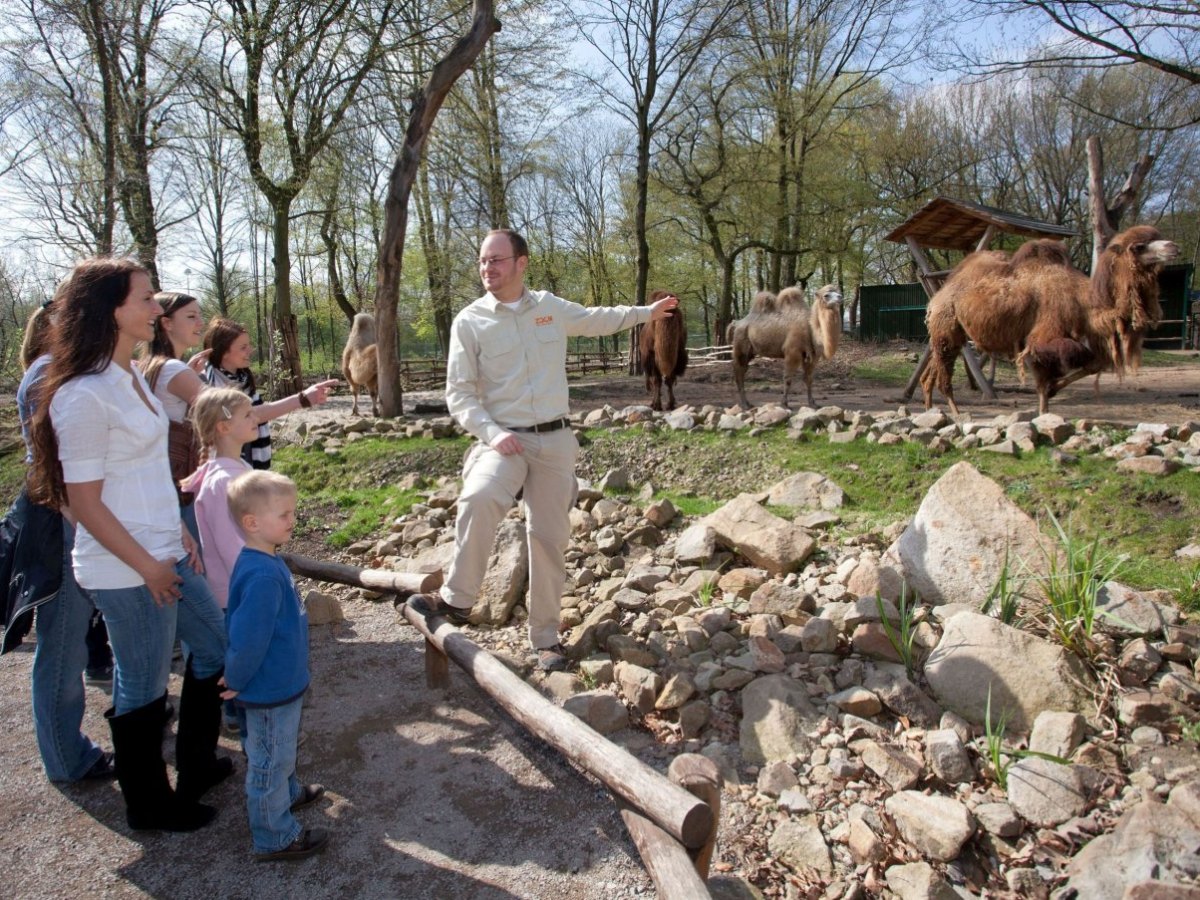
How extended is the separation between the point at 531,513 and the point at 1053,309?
6233 mm

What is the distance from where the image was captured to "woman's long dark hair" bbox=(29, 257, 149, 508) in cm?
230

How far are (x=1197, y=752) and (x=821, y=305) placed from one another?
8.52 m

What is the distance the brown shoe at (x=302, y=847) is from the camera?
8.19 ft

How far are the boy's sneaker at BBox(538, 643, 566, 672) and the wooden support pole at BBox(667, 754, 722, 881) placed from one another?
61.7 inches

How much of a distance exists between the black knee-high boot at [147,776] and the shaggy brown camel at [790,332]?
8.71 metres

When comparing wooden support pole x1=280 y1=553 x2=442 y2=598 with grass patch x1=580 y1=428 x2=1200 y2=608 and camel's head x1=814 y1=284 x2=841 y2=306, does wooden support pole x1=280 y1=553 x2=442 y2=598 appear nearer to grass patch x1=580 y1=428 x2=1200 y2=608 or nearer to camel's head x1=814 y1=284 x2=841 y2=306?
grass patch x1=580 y1=428 x2=1200 y2=608

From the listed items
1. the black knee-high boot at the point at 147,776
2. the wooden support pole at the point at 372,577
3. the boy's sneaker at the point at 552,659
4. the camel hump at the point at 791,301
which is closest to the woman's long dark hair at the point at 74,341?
the black knee-high boot at the point at 147,776

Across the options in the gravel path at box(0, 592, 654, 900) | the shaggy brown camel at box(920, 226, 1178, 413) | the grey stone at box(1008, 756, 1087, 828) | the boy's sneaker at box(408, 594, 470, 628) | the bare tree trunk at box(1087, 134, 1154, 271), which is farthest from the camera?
the bare tree trunk at box(1087, 134, 1154, 271)

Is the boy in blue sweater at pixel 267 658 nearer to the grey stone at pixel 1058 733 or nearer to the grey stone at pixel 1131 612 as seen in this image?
the grey stone at pixel 1058 733

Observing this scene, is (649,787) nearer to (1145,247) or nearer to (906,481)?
(906,481)

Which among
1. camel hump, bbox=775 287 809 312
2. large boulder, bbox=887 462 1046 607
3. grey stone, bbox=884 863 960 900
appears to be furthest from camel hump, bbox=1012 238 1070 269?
grey stone, bbox=884 863 960 900

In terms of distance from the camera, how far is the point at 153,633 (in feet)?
8.27

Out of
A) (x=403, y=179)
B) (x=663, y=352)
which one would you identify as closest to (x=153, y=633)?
(x=663, y=352)

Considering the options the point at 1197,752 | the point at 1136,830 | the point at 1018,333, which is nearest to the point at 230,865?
the point at 1136,830
